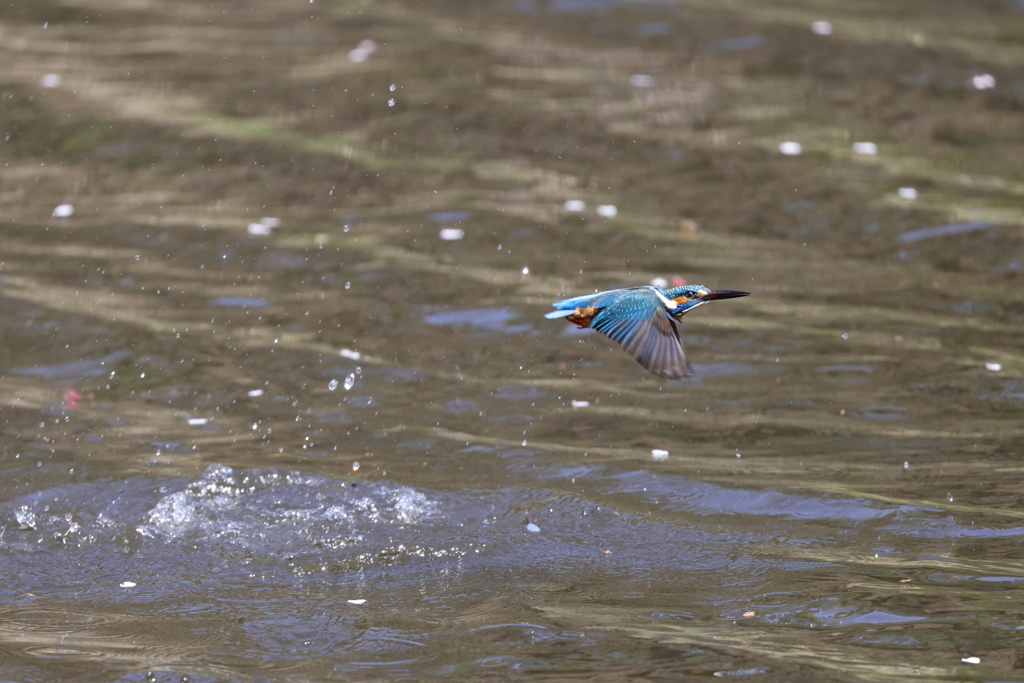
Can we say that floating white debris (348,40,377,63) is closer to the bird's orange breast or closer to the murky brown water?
the murky brown water

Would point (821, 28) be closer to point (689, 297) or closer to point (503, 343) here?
point (503, 343)

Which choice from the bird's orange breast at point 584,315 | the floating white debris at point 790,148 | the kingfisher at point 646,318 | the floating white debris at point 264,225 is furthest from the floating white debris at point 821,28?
the bird's orange breast at point 584,315

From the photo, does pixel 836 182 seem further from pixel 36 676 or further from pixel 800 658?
pixel 36 676

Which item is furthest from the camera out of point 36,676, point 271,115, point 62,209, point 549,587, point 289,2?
point 289,2

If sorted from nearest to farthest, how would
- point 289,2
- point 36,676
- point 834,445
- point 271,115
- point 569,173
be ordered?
point 36,676 < point 834,445 < point 569,173 < point 271,115 < point 289,2

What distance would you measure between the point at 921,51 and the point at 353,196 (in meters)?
4.37

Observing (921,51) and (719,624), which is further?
(921,51)

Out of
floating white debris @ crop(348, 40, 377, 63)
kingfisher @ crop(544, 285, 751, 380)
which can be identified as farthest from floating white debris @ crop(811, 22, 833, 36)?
kingfisher @ crop(544, 285, 751, 380)

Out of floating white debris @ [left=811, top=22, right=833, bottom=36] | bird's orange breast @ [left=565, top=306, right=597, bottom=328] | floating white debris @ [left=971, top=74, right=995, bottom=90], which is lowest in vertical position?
floating white debris @ [left=971, top=74, right=995, bottom=90]

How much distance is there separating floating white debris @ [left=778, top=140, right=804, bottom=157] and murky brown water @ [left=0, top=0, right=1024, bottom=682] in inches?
1.0

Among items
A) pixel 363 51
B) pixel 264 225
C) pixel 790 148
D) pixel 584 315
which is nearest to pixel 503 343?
pixel 264 225

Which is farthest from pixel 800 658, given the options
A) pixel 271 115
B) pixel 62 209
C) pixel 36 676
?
pixel 271 115

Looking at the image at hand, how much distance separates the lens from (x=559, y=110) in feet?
27.1

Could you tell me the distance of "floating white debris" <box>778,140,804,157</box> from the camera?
310 inches
